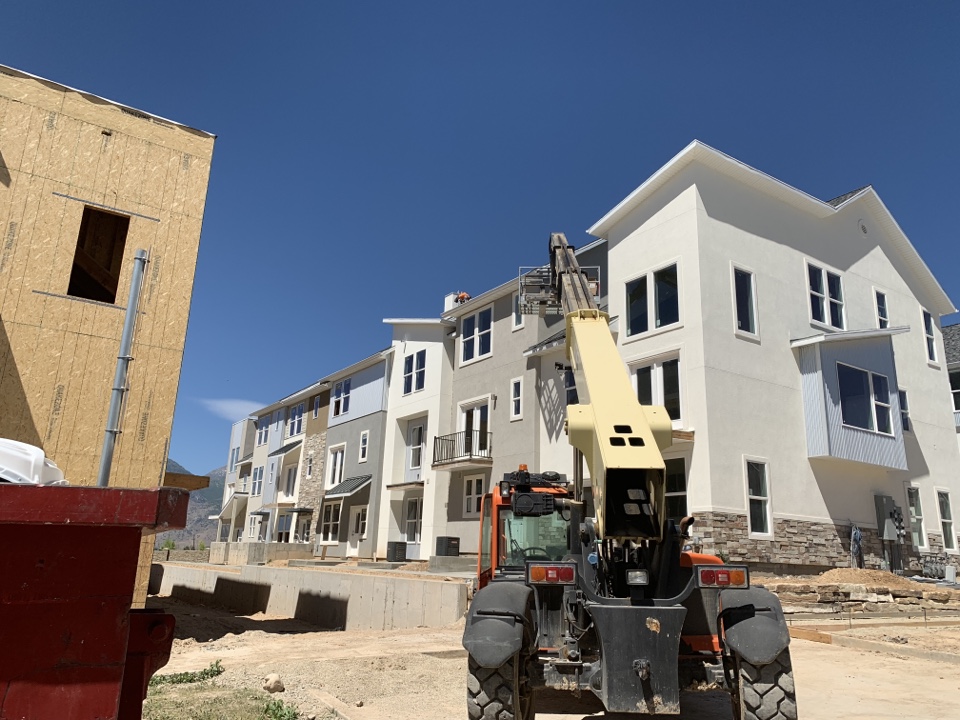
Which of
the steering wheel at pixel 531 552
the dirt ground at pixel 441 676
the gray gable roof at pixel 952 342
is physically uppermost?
the gray gable roof at pixel 952 342

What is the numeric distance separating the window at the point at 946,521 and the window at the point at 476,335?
16.4m

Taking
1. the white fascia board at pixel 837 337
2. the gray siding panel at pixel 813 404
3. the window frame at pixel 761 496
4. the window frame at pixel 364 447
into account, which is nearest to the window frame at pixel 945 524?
the white fascia board at pixel 837 337

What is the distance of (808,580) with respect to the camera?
58.0 feet

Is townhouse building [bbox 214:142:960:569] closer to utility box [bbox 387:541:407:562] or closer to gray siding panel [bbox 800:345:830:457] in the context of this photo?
gray siding panel [bbox 800:345:830:457]

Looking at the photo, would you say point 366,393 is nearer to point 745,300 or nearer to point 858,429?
point 745,300

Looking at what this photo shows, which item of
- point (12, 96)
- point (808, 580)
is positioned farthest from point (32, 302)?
point (808, 580)

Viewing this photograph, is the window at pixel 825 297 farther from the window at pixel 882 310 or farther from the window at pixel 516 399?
the window at pixel 516 399

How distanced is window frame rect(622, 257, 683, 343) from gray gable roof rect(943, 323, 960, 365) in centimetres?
1750

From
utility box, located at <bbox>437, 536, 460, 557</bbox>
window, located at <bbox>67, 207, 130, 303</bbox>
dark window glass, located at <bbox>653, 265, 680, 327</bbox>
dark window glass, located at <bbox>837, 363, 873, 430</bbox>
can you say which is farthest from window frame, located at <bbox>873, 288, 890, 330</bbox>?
window, located at <bbox>67, 207, 130, 303</bbox>

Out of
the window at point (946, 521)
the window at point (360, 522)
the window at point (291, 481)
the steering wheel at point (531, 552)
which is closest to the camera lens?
the steering wheel at point (531, 552)

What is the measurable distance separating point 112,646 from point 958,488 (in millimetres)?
28250

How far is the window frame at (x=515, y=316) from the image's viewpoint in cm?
2556

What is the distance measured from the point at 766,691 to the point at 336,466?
32.8 m

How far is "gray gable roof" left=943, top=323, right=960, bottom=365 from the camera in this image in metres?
30.2
